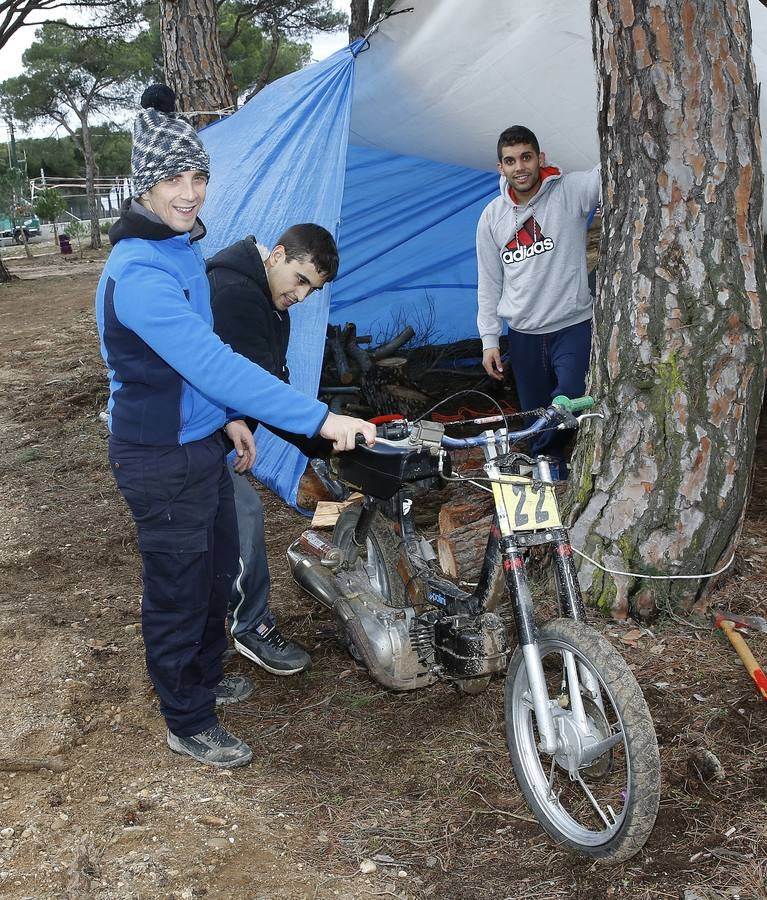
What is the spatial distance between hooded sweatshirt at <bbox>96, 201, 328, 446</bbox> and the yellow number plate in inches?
19.9

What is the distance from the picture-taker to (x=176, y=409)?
2297 mm

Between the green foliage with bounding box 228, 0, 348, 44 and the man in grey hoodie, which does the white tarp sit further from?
the green foliage with bounding box 228, 0, 348, 44

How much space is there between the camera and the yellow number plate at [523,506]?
7.39ft

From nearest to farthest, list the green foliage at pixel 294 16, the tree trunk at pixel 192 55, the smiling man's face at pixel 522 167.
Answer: the smiling man's face at pixel 522 167 < the tree trunk at pixel 192 55 < the green foliage at pixel 294 16

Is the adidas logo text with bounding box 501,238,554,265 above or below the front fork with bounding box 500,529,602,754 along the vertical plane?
above

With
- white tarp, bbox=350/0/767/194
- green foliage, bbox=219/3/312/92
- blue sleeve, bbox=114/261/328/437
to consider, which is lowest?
blue sleeve, bbox=114/261/328/437

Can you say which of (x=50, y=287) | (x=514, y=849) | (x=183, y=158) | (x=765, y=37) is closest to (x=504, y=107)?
(x=765, y=37)

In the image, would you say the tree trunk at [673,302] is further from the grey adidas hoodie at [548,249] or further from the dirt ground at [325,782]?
the grey adidas hoodie at [548,249]

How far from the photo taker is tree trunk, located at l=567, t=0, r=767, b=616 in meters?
2.74

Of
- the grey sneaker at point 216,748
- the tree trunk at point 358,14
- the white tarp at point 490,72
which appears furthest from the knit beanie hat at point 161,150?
the tree trunk at point 358,14

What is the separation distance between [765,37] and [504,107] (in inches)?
50.3

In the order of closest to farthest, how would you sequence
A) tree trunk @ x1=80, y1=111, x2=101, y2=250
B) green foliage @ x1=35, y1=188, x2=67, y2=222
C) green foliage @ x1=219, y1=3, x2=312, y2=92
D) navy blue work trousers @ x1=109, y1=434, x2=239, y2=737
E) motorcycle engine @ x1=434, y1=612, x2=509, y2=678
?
navy blue work trousers @ x1=109, y1=434, x2=239, y2=737
motorcycle engine @ x1=434, y1=612, x2=509, y2=678
green foliage @ x1=219, y1=3, x2=312, y2=92
tree trunk @ x1=80, y1=111, x2=101, y2=250
green foliage @ x1=35, y1=188, x2=67, y2=222

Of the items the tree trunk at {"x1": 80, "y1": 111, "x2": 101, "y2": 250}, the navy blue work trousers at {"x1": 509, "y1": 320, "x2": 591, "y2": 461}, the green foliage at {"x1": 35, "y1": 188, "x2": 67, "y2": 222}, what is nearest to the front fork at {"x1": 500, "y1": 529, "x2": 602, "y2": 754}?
the navy blue work trousers at {"x1": 509, "y1": 320, "x2": 591, "y2": 461}

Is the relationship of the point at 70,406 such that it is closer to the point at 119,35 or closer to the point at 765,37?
the point at 765,37
